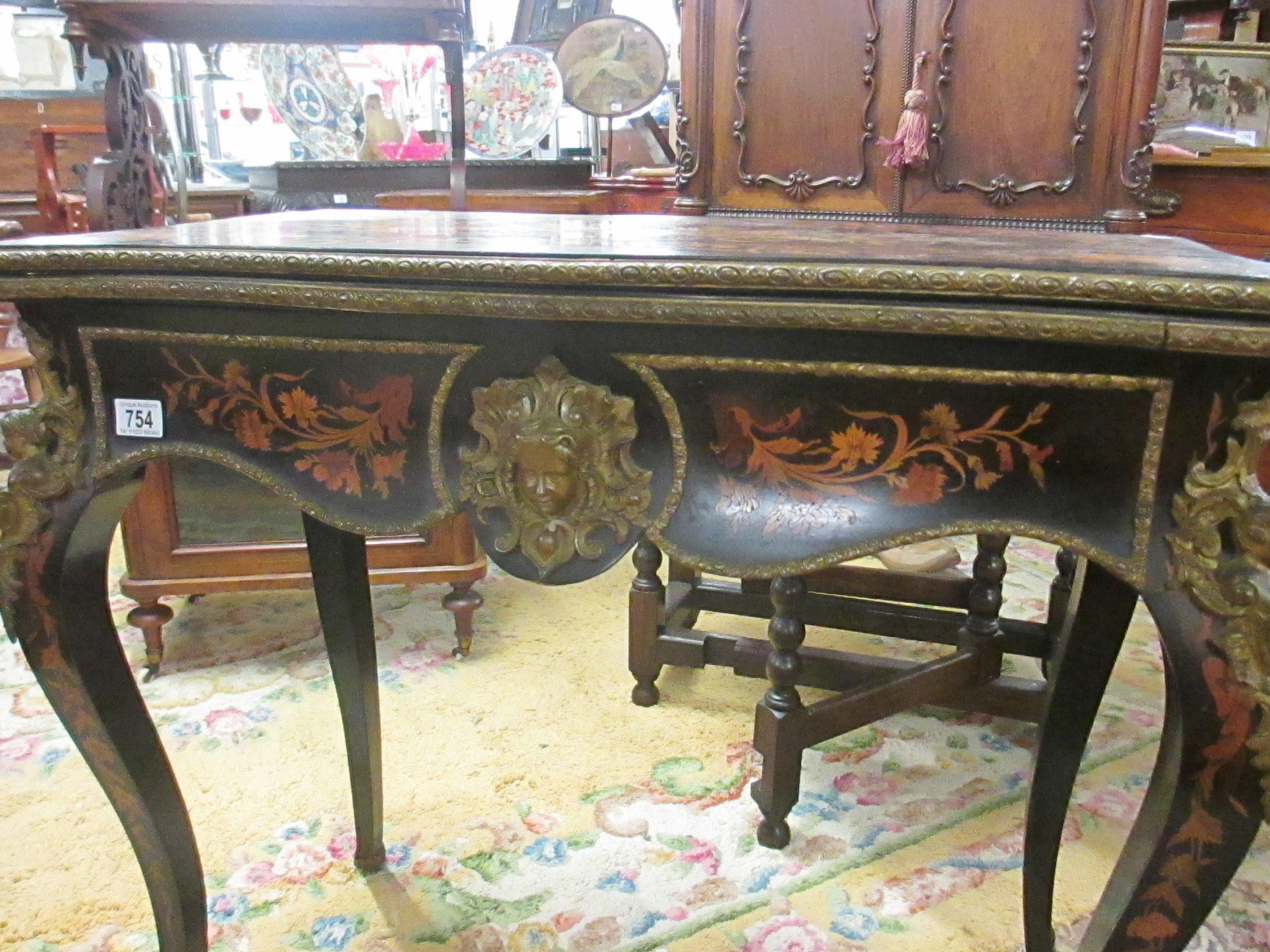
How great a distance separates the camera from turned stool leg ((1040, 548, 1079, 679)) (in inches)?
64.6

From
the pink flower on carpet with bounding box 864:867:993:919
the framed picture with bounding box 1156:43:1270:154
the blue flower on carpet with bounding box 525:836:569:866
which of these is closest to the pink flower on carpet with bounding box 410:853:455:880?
the blue flower on carpet with bounding box 525:836:569:866

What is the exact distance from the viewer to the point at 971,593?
1.62m

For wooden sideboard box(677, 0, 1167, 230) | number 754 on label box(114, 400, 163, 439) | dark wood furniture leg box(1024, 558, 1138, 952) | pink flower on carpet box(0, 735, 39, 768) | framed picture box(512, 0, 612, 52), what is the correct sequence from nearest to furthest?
number 754 on label box(114, 400, 163, 439) < dark wood furniture leg box(1024, 558, 1138, 952) < pink flower on carpet box(0, 735, 39, 768) < wooden sideboard box(677, 0, 1167, 230) < framed picture box(512, 0, 612, 52)

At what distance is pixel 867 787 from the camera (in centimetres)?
150

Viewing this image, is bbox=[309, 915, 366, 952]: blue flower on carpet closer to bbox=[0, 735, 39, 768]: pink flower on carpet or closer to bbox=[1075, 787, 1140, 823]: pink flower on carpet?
bbox=[0, 735, 39, 768]: pink flower on carpet

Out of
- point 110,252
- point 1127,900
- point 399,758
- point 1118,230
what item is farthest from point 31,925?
point 1118,230

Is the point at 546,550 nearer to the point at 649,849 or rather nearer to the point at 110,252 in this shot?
the point at 110,252

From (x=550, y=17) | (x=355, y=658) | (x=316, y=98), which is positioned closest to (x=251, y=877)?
(x=355, y=658)

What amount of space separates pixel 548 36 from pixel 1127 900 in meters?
3.60

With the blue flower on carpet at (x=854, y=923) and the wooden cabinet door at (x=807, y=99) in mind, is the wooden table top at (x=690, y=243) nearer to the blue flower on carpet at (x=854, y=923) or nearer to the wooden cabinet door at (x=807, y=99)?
the blue flower on carpet at (x=854, y=923)

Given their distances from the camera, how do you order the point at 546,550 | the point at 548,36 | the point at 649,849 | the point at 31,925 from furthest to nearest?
the point at 548,36, the point at 649,849, the point at 31,925, the point at 546,550

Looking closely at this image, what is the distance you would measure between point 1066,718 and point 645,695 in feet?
2.62

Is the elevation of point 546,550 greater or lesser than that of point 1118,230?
lesser

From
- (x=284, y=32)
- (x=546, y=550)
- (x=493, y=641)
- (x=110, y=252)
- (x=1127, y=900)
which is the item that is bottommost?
(x=493, y=641)
